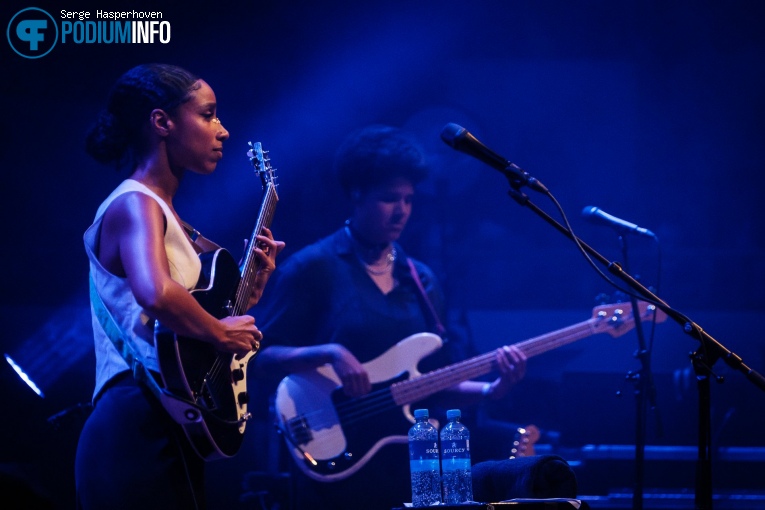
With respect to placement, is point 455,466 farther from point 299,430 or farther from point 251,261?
point 299,430

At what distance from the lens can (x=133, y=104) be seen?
266cm

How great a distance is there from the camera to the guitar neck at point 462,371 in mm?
4469

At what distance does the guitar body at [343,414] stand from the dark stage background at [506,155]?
3.19 feet

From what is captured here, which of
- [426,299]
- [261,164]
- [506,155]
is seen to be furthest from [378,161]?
[506,155]

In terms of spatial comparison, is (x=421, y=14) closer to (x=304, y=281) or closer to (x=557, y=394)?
(x=304, y=281)

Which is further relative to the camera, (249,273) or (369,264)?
(369,264)

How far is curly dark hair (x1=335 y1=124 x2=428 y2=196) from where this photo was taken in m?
4.72

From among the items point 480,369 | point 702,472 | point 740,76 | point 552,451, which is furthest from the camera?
point 740,76

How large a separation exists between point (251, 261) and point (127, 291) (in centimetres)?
50

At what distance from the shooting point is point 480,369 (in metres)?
4.68

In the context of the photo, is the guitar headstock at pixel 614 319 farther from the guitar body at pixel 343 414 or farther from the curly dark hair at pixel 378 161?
the curly dark hair at pixel 378 161

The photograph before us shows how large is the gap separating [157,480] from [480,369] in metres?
2.63

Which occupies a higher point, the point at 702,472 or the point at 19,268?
the point at 19,268

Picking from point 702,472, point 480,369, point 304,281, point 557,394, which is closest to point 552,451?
point 557,394
